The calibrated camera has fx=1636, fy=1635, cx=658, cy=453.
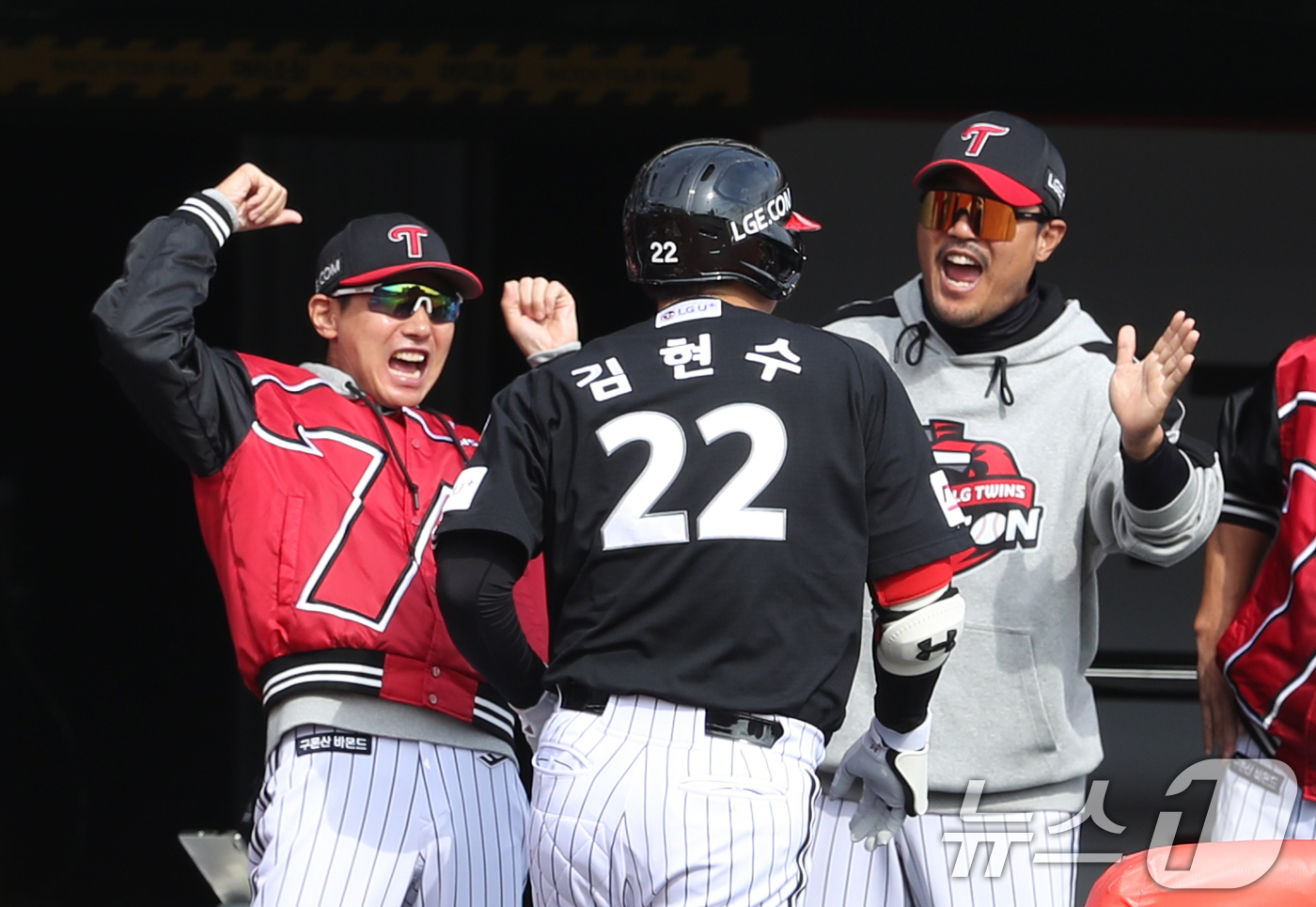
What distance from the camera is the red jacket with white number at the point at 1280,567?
247cm

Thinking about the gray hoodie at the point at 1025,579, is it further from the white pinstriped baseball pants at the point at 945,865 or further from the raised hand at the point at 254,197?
→ the raised hand at the point at 254,197

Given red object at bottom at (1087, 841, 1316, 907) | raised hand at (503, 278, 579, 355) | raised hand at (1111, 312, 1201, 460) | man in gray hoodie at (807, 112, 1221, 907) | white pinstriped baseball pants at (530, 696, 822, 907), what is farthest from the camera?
raised hand at (503, 278, 579, 355)

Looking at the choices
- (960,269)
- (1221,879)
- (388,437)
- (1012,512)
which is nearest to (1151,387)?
(1012,512)

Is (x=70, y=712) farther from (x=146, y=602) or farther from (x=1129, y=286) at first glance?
(x=1129, y=286)

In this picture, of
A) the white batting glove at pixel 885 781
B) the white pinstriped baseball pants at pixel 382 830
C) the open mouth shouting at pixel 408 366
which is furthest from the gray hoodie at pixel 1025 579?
the open mouth shouting at pixel 408 366

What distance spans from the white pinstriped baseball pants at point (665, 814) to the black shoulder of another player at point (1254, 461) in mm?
1077

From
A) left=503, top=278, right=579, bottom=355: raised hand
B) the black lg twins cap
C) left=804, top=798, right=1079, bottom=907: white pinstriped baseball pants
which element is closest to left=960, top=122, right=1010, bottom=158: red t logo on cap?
the black lg twins cap

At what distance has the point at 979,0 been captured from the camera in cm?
418

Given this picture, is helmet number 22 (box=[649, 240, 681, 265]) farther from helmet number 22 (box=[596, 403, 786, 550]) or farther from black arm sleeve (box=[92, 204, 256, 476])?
black arm sleeve (box=[92, 204, 256, 476])

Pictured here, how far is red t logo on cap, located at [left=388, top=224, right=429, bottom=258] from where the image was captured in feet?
8.61

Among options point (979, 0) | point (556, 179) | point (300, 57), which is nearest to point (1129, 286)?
point (979, 0)

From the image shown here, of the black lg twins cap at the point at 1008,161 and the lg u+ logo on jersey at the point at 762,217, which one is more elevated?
the black lg twins cap at the point at 1008,161

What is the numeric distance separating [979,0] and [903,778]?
103 inches

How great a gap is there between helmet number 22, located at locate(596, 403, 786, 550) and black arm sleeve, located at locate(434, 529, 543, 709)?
0.13 meters
